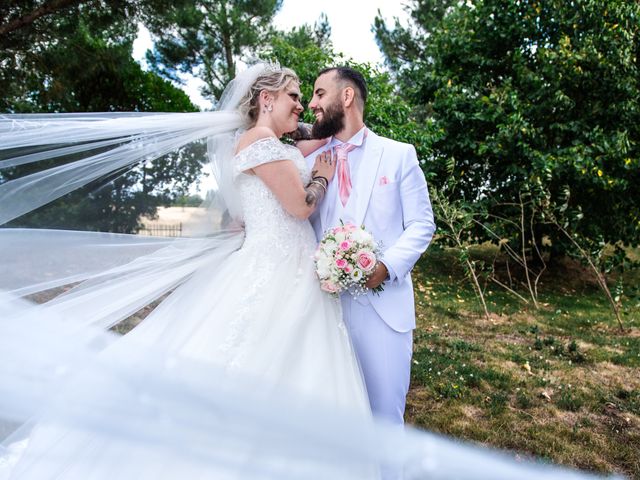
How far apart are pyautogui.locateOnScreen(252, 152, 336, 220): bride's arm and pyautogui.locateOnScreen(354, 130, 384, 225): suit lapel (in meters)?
0.20

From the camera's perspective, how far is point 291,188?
8.46ft

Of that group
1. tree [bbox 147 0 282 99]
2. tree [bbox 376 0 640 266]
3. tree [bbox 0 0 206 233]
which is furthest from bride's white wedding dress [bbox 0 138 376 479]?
tree [bbox 147 0 282 99]

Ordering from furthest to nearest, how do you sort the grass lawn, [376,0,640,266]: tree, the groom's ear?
[376,0,640,266]: tree → the grass lawn → the groom's ear

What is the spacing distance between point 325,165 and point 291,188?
314 mm

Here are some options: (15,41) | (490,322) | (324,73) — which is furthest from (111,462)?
(15,41)

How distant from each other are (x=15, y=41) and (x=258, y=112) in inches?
250

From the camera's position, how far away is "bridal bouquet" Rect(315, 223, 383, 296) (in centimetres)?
229

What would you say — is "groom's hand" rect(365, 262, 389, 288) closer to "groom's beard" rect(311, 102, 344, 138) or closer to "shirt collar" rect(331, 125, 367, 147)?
"shirt collar" rect(331, 125, 367, 147)

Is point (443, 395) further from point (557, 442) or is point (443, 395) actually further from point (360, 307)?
point (360, 307)

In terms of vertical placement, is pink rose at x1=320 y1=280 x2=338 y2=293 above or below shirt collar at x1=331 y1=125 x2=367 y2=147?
below

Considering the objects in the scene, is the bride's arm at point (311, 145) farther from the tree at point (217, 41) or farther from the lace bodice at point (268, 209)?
the tree at point (217, 41)

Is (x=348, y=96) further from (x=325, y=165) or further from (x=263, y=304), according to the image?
(x=263, y=304)

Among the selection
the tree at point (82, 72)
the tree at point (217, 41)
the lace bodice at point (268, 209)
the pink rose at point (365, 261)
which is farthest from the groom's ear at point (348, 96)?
the tree at point (217, 41)

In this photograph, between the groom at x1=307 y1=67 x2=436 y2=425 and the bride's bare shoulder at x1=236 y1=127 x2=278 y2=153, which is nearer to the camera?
the groom at x1=307 y1=67 x2=436 y2=425
